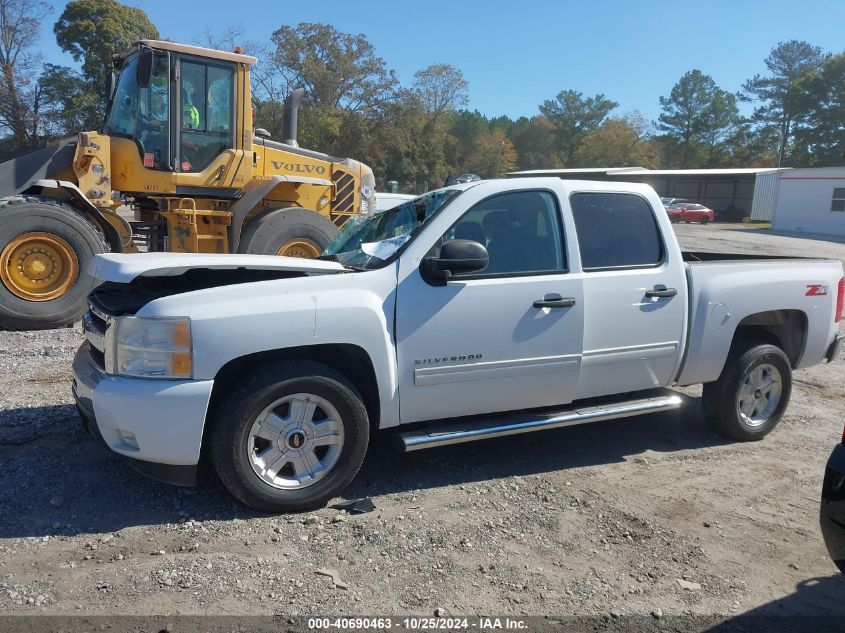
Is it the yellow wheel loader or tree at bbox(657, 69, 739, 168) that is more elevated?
tree at bbox(657, 69, 739, 168)

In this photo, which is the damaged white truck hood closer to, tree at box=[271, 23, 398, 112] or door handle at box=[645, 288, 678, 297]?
door handle at box=[645, 288, 678, 297]

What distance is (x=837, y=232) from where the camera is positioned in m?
41.2

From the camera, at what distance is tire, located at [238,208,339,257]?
940cm

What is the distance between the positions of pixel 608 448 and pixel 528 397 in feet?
3.82

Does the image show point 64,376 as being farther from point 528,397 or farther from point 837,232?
point 837,232

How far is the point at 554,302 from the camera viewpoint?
4656mm

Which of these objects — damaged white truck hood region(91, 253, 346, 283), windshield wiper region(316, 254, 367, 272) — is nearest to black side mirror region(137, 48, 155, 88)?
windshield wiper region(316, 254, 367, 272)

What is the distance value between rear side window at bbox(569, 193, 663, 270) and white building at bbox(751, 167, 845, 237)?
138 feet

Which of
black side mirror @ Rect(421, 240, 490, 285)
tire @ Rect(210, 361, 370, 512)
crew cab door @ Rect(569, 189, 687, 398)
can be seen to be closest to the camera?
tire @ Rect(210, 361, 370, 512)

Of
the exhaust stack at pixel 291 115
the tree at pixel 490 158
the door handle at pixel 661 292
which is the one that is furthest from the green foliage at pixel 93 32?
the door handle at pixel 661 292

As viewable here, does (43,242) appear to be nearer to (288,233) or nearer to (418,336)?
(288,233)

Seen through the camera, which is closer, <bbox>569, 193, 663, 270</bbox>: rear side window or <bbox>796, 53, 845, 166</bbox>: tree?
<bbox>569, 193, 663, 270</bbox>: rear side window

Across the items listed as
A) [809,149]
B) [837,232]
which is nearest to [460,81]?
[837,232]

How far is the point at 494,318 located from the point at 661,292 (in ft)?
4.53
